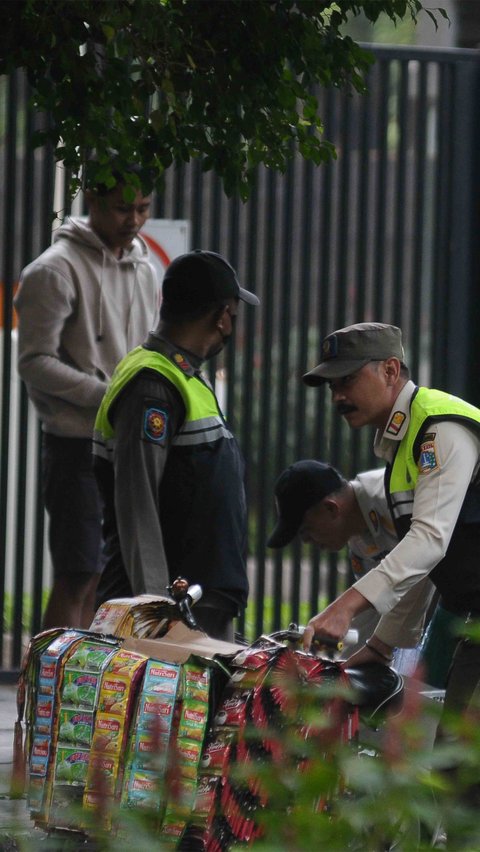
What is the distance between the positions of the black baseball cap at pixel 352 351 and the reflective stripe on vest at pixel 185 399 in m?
0.40

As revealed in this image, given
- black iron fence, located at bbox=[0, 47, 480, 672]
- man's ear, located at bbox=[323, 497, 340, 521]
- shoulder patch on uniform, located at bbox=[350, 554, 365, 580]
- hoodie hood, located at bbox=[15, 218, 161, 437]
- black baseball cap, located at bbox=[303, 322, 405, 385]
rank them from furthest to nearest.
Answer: black iron fence, located at bbox=[0, 47, 480, 672] < hoodie hood, located at bbox=[15, 218, 161, 437] < shoulder patch on uniform, located at bbox=[350, 554, 365, 580] < man's ear, located at bbox=[323, 497, 340, 521] < black baseball cap, located at bbox=[303, 322, 405, 385]

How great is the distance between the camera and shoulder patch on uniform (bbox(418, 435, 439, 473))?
146 inches

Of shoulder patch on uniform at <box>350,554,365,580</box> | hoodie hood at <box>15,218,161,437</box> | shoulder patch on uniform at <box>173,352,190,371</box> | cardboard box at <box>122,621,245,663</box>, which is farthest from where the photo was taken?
hoodie hood at <box>15,218,161,437</box>

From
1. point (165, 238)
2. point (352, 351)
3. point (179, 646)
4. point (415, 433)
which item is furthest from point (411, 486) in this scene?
point (165, 238)

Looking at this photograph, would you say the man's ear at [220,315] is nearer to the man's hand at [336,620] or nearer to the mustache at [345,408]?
the mustache at [345,408]

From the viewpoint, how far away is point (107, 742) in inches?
125

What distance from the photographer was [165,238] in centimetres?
715

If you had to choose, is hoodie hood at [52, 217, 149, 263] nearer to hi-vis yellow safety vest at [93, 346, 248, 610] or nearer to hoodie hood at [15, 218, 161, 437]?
hoodie hood at [15, 218, 161, 437]

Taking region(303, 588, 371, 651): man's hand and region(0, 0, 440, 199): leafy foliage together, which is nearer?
region(303, 588, 371, 651): man's hand

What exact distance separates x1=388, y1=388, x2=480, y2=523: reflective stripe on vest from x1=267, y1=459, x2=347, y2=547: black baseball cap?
0.46m

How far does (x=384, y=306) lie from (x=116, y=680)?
181 inches

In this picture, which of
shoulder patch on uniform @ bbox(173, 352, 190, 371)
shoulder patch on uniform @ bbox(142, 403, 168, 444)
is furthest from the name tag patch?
shoulder patch on uniform @ bbox(173, 352, 190, 371)

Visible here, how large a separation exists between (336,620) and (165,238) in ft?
12.8

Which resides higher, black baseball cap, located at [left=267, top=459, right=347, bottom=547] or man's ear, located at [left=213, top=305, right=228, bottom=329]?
man's ear, located at [left=213, top=305, right=228, bottom=329]
